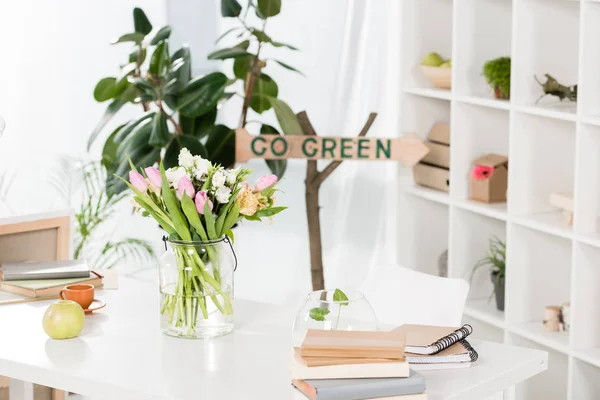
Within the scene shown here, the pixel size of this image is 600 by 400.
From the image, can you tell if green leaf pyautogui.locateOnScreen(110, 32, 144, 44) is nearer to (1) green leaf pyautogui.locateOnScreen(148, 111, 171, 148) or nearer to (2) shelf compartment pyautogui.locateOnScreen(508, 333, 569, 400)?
(1) green leaf pyautogui.locateOnScreen(148, 111, 171, 148)

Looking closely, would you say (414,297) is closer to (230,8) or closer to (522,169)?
(522,169)

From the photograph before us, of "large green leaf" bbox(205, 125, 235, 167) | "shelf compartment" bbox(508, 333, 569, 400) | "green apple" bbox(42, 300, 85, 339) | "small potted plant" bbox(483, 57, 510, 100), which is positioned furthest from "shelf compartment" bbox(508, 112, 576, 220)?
"green apple" bbox(42, 300, 85, 339)

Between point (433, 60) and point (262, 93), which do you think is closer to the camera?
point (433, 60)

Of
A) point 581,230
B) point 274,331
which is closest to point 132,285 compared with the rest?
point 274,331

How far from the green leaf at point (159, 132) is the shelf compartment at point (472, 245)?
116 cm

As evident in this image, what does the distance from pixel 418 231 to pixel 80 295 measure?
1.91m

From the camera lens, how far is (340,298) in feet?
7.22

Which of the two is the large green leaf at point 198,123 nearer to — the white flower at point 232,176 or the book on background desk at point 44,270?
the book on background desk at point 44,270

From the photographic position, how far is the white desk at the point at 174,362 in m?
2.16

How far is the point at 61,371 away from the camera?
2250 millimetres

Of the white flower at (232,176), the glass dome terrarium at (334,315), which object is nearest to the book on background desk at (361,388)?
the glass dome terrarium at (334,315)

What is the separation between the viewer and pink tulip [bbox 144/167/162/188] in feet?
7.98

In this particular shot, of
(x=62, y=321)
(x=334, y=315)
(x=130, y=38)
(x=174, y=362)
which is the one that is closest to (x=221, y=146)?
(x=130, y=38)

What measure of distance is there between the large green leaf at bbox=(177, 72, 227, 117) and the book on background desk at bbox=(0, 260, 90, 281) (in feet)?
3.41
